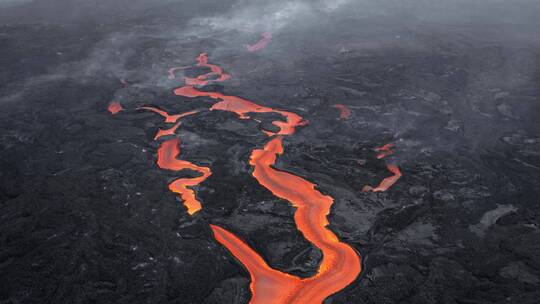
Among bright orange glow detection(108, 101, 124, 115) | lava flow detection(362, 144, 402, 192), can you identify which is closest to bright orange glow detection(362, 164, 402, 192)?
lava flow detection(362, 144, 402, 192)

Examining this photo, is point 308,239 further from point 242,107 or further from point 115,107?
point 115,107

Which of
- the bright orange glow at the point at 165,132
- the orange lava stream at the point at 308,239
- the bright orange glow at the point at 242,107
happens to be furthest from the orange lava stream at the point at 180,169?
the bright orange glow at the point at 242,107

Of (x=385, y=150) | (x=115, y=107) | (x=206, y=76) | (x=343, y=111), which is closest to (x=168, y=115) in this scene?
(x=115, y=107)

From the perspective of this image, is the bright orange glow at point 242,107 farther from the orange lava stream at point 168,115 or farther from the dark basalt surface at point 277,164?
the orange lava stream at point 168,115

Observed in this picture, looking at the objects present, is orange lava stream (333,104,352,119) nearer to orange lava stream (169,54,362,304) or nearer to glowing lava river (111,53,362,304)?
glowing lava river (111,53,362,304)

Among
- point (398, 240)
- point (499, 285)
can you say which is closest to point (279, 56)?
point (398, 240)

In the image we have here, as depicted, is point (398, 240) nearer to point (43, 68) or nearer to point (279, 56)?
point (279, 56)
